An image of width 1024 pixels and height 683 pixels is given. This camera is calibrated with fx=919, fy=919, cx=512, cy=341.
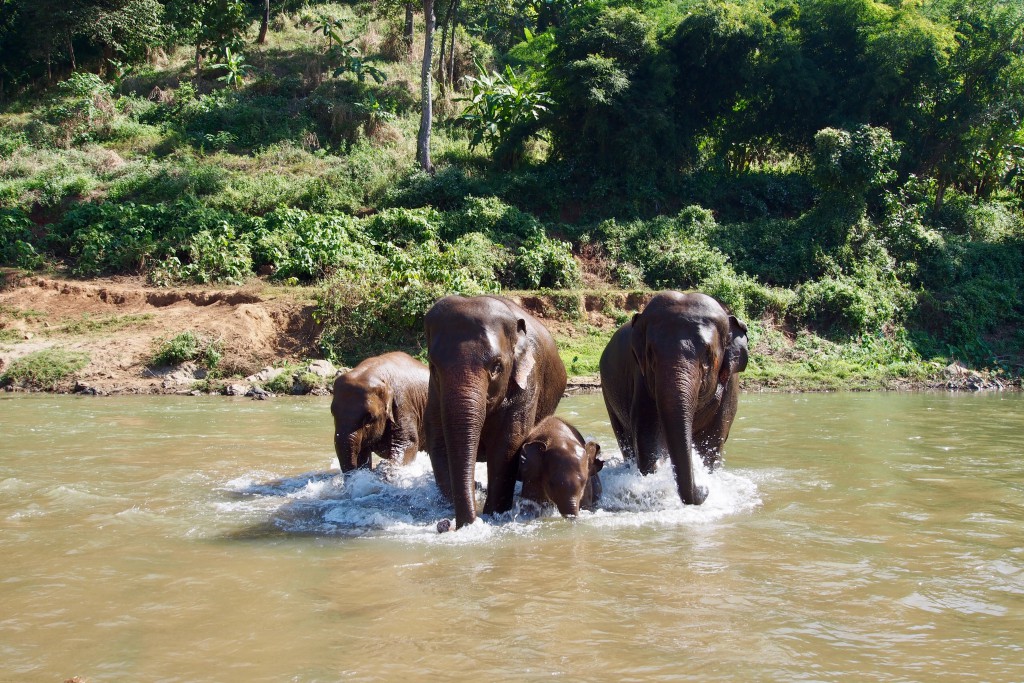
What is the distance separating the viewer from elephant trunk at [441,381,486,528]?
22.5 ft

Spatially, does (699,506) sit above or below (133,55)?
below

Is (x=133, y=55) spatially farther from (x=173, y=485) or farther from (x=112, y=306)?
(x=173, y=485)

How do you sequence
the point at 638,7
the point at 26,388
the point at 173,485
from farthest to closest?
the point at 638,7, the point at 26,388, the point at 173,485

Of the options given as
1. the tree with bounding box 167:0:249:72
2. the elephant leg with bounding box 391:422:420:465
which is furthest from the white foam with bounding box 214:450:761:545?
the tree with bounding box 167:0:249:72

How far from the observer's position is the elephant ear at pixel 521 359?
7.55 metres

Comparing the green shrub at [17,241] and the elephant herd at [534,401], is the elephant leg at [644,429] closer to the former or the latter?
the elephant herd at [534,401]

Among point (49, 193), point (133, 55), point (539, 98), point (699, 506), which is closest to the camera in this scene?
point (699, 506)

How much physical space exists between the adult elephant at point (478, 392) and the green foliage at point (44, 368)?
1386 centimetres

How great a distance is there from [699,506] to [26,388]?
51.0 ft

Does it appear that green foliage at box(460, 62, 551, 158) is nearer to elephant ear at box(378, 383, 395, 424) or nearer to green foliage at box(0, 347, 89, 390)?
green foliage at box(0, 347, 89, 390)

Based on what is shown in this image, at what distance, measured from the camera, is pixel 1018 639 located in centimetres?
504

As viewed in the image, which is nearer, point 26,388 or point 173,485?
point 173,485

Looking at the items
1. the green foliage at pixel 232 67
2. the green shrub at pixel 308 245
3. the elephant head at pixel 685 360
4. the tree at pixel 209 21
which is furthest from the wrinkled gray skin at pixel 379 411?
the tree at pixel 209 21

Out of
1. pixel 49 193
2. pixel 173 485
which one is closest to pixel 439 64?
pixel 49 193
